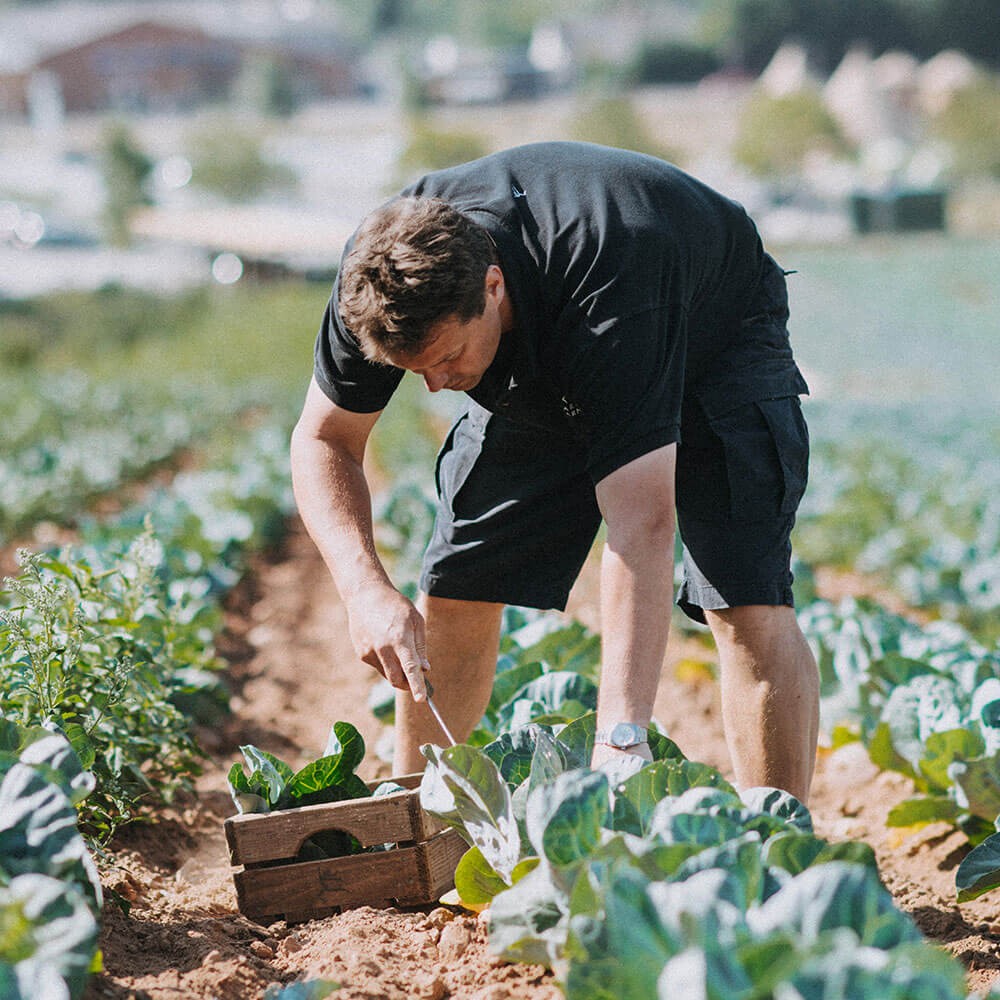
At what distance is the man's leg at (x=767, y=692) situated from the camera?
2.73 m

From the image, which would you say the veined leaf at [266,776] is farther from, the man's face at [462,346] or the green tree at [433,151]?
the green tree at [433,151]

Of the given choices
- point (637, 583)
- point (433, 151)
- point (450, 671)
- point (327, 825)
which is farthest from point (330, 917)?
point (433, 151)

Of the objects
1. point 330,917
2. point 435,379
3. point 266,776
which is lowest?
point 330,917

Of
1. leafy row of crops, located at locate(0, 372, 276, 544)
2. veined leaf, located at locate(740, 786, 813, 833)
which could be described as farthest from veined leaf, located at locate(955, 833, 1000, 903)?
leafy row of crops, located at locate(0, 372, 276, 544)

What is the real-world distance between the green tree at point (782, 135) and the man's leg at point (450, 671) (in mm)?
76986

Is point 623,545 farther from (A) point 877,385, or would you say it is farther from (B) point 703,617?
(A) point 877,385

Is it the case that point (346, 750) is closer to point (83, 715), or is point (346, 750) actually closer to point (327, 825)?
point (327, 825)

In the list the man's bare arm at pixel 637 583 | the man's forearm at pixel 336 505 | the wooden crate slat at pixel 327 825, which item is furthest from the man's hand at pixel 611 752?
the man's forearm at pixel 336 505

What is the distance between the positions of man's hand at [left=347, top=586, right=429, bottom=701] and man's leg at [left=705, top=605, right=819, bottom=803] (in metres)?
0.65

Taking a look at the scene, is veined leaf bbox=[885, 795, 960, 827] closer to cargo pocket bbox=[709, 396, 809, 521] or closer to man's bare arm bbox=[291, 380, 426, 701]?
cargo pocket bbox=[709, 396, 809, 521]

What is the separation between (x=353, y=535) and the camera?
8.77 ft

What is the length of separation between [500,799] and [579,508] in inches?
33.5

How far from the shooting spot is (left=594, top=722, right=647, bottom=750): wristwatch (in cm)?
228

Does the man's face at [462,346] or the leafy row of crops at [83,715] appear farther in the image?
the man's face at [462,346]
